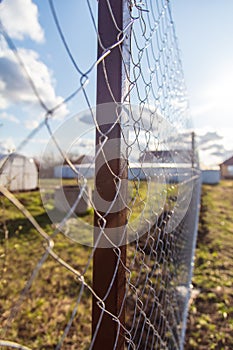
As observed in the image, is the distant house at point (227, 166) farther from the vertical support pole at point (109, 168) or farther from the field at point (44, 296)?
the vertical support pole at point (109, 168)

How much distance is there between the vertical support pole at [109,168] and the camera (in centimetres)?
67

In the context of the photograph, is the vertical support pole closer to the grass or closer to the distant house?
the grass

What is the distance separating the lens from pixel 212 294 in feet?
8.54

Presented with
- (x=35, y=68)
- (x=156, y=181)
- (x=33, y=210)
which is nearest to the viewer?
(x=35, y=68)

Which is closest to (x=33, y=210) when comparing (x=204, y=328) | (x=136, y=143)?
(x=204, y=328)

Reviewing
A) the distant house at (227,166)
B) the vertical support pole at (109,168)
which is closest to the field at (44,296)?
the vertical support pole at (109,168)

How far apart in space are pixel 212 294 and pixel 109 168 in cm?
240

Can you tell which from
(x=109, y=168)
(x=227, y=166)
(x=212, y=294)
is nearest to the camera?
(x=109, y=168)

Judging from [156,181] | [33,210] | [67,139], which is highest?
[67,139]

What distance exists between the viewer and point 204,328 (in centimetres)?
214

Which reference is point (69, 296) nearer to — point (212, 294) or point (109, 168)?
point (212, 294)

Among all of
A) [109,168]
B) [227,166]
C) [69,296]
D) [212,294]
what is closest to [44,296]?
[69,296]

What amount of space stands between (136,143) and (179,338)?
1.56 metres

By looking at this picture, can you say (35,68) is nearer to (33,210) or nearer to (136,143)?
(136,143)
